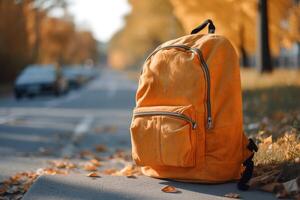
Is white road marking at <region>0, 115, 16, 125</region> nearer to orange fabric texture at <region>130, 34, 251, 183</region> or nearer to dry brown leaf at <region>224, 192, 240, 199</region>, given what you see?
orange fabric texture at <region>130, 34, 251, 183</region>

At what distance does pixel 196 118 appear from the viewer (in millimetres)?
5199

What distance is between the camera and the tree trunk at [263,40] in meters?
18.1

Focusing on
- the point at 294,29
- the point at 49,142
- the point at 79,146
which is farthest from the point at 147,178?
the point at 294,29

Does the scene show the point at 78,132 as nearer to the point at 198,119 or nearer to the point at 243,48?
the point at 198,119

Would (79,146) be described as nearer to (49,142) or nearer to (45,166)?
(49,142)

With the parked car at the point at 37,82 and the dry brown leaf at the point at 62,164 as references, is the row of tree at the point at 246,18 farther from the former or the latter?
the dry brown leaf at the point at 62,164

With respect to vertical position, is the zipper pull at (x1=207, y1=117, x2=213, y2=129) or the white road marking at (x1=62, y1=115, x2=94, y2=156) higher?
the zipper pull at (x1=207, y1=117, x2=213, y2=129)

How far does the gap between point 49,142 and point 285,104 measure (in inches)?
178

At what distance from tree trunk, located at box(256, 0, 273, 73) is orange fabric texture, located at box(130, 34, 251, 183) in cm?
1301

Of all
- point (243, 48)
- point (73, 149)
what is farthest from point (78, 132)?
point (243, 48)

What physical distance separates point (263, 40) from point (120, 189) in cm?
1469

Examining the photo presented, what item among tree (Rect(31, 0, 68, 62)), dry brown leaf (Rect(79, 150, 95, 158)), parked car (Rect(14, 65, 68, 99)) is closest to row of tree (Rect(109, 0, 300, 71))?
parked car (Rect(14, 65, 68, 99))

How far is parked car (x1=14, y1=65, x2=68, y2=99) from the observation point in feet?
88.4

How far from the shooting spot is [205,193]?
500cm
